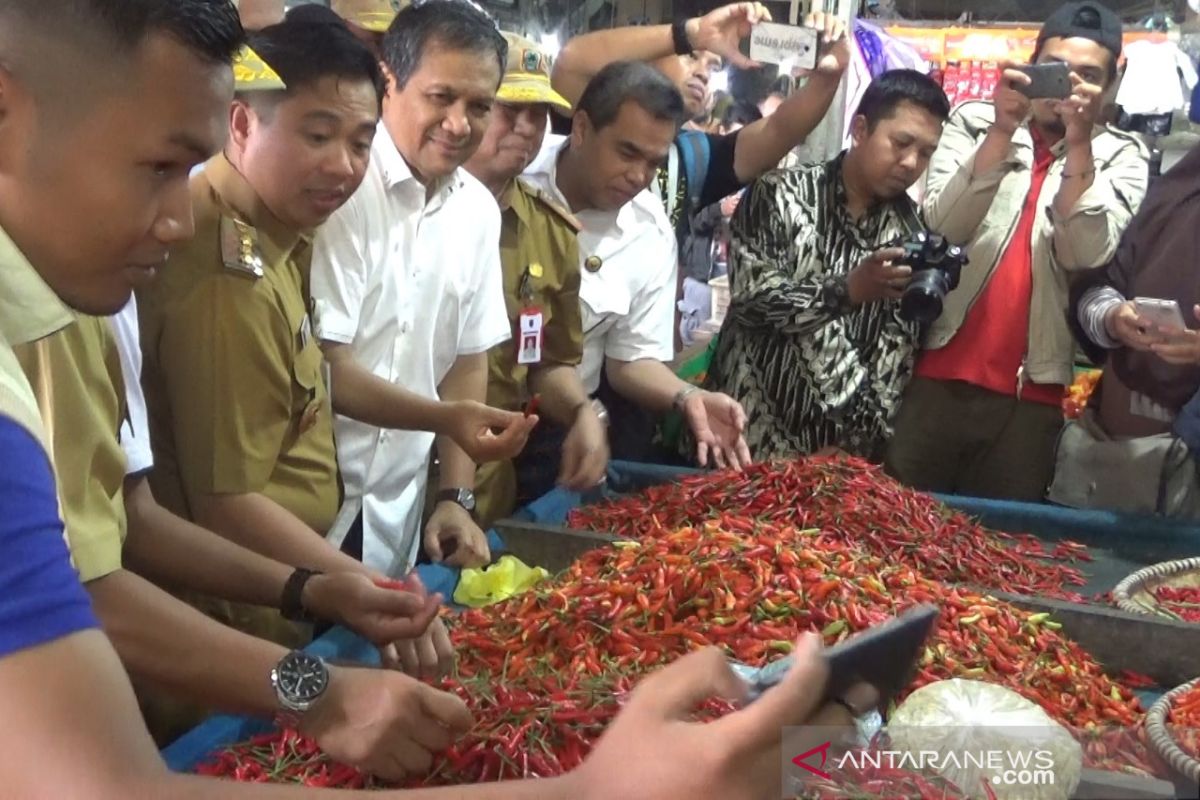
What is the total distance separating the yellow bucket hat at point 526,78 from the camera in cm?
263

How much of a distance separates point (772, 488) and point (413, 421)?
35.8 inches

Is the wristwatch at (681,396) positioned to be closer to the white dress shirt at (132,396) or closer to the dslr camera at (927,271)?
the dslr camera at (927,271)

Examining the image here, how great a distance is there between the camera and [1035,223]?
3.16 m

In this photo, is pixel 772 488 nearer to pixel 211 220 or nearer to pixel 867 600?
pixel 867 600

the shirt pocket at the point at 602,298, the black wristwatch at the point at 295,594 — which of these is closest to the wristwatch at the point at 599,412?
the shirt pocket at the point at 602,298

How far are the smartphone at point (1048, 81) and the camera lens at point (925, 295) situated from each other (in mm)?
565

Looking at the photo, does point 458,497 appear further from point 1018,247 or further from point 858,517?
point 1018,247

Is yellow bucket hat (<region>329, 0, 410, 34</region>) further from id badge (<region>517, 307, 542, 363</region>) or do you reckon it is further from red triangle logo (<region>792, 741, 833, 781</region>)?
red triangle logo (<region>792, 741, 833, 781</region>)

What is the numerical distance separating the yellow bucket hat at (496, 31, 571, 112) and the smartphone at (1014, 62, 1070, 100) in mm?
1310

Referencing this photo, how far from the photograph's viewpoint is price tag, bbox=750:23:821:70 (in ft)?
11.1

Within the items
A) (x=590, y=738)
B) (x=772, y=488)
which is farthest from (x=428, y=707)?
(x=772, y=488)

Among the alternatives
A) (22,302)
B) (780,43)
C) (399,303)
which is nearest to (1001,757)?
(22,302)

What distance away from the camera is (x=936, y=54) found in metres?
5.15

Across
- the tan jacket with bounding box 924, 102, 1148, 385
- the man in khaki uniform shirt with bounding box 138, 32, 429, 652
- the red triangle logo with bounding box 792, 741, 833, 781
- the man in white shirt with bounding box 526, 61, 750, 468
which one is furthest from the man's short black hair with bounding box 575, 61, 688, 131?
the red triangle logo with bounding box 792, 741, 833, 781
